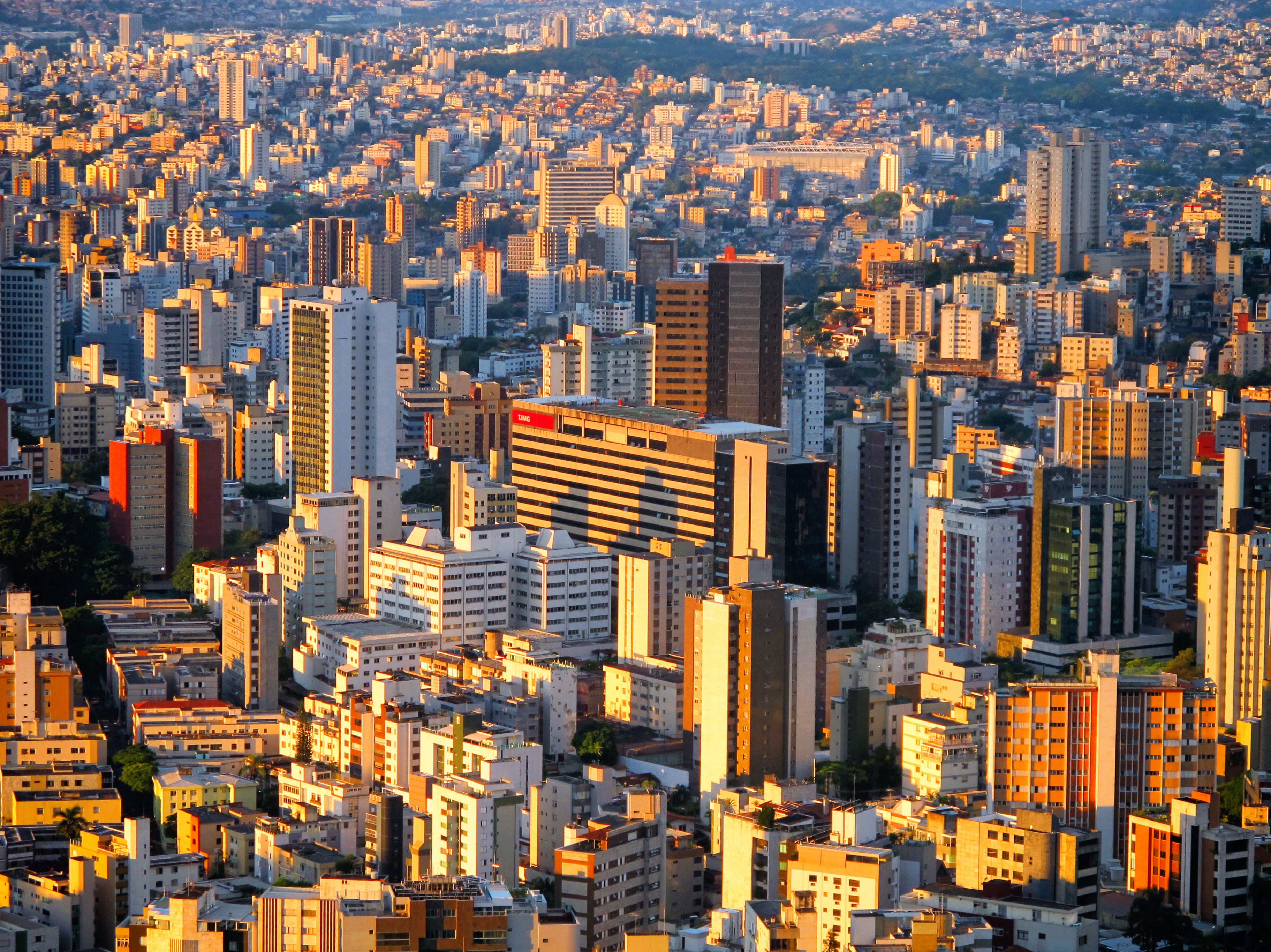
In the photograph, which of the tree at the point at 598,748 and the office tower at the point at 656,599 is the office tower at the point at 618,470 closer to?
the office tower at the point at 656,599

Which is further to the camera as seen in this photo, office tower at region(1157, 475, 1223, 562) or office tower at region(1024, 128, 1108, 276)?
office tower at region(1024, 128, 1108, 276)

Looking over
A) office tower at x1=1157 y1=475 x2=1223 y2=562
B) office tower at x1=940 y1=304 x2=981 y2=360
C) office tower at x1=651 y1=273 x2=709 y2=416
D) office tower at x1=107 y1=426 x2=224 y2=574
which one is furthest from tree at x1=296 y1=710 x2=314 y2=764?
office tower at x1=940 y1=304 x2=981 y2=360

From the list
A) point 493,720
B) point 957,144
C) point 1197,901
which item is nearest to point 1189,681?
point 1197,901

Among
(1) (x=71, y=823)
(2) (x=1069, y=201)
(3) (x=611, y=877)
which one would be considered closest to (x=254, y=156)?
(2) (x=1069, y=201)

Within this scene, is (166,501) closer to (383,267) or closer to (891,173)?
(383,267)

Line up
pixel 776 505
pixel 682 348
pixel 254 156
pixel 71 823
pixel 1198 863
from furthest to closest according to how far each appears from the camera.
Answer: pixel 254 156
pixel 682 348
pixel 776 505
pixel 71 823
pixel 1198 863

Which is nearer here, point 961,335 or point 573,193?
point 961,335

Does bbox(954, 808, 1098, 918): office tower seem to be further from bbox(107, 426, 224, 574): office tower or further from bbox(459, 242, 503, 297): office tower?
bbox(459, 242, 503, 297): office tower
